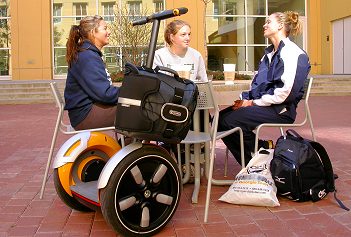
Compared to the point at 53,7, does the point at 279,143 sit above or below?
Answer: below

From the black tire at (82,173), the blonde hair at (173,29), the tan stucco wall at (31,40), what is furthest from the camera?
the tan stucco wall at (31,40)

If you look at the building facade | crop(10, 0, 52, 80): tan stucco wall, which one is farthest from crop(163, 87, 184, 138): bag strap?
crop(10, 0, 52, 80): tan stucco wall

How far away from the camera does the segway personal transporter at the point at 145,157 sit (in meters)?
2.91

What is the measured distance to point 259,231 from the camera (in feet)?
10.6

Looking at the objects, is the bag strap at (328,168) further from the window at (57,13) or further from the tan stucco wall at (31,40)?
the window at (57,13)

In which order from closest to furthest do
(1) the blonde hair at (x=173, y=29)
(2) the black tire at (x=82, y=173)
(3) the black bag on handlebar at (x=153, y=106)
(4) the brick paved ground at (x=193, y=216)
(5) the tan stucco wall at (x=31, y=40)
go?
(3) the black bag on handlebar at (x=153, y=106)
(4) the brick paved ground at (x=193, y=216)
(2) the black tire at (x=82, y=173)
(1) the blonde hair at (x=173, y=29)
(5) the tan stucco wall at (x=31, y=40)

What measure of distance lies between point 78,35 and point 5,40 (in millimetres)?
21422

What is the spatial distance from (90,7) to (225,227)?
2200 centimetres

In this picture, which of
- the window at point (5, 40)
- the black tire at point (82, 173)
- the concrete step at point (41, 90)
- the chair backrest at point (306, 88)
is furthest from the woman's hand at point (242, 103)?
the window at point (5, 40)

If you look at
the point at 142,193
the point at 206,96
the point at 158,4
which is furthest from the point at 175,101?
the point at 158,4

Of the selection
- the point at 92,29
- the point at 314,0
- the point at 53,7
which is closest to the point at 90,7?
the point at 53,7

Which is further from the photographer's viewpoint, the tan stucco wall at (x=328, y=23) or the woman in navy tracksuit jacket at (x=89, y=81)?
the tan stucco wall at (x=328, y=23)

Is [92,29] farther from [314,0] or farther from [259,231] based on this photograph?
[314,0]

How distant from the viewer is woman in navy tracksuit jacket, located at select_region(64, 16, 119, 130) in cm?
377
